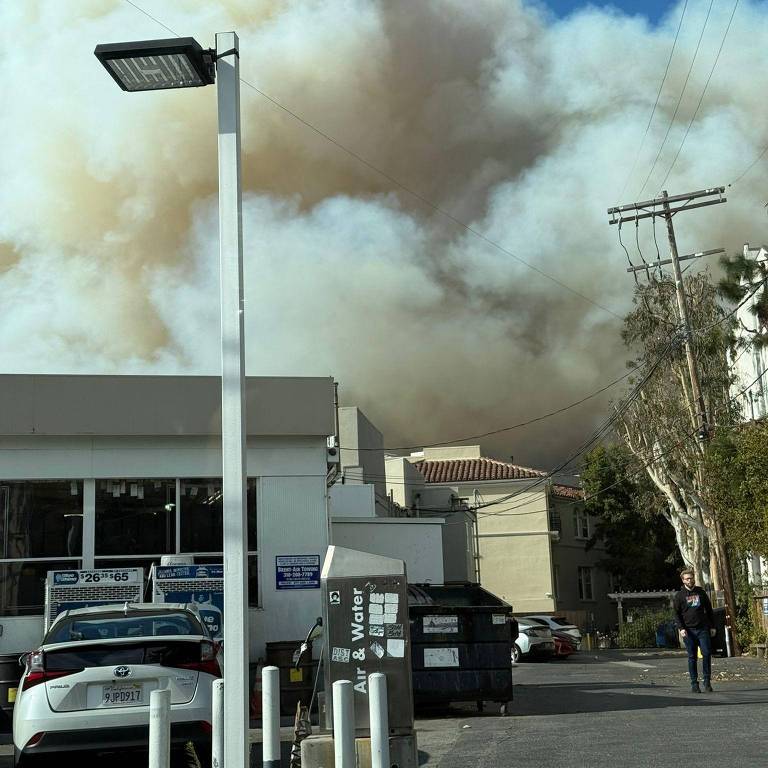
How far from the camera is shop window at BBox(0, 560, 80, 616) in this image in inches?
736

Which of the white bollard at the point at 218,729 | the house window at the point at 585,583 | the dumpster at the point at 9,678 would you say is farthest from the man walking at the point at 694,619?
the house window at the point at 585,583

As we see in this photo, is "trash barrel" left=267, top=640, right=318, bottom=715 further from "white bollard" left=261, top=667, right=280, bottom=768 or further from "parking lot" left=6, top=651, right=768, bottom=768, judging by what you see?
"white bollard" left=261, top=667, right=280, bottom=768

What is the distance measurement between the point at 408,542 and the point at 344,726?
67.2ft

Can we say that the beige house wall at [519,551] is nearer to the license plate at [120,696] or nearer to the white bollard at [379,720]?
the license plate at [120,696]

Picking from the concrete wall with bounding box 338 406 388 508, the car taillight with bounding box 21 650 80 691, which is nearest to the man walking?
the car taillight with bounding box 21 650 80 691

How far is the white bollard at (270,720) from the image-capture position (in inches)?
244

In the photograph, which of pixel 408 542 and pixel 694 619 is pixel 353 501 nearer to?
pixel 408 542

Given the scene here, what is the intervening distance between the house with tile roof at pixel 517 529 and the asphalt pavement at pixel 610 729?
121 ft

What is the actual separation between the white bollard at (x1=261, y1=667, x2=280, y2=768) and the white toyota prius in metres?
3.31

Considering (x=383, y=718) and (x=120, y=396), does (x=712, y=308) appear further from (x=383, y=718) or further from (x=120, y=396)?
(x=383, y=718)

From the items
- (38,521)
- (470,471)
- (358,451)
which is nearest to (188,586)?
(38,521)

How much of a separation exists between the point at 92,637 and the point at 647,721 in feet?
19.4

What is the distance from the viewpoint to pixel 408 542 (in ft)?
86.6

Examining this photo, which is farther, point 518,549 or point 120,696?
point 518,549
